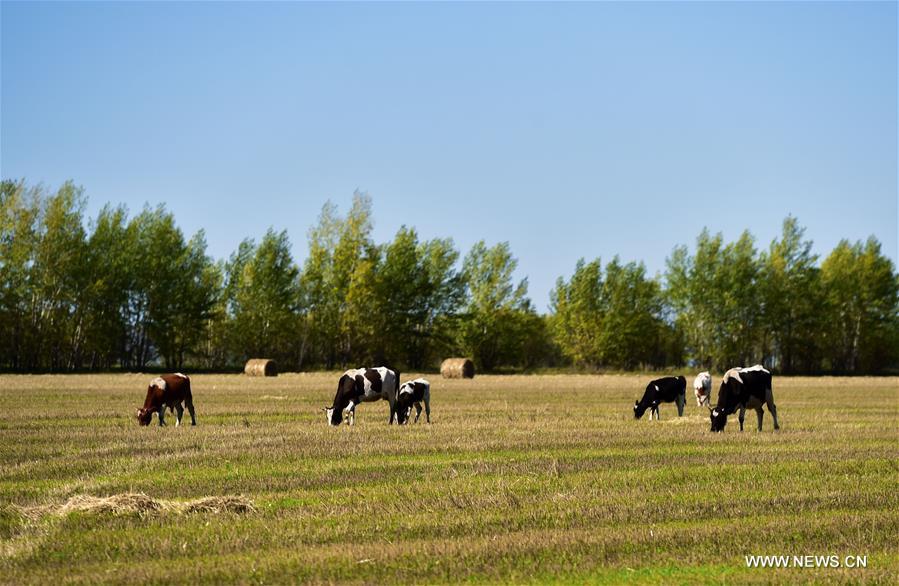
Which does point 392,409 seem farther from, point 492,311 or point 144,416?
point 492,311

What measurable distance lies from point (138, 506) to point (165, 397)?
13537 mm

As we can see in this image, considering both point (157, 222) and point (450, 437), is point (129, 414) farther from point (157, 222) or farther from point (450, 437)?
point (157, 222)

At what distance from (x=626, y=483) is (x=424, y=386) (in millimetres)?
14209

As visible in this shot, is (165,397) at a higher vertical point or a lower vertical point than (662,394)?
lower

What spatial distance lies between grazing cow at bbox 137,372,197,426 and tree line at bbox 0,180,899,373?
50.1 m

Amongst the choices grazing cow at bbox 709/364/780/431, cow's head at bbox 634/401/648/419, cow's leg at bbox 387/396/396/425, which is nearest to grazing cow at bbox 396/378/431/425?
cow's leg at bbox 387/396/396/425

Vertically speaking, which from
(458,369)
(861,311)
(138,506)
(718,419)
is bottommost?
(138,506)

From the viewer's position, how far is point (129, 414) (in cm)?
2892

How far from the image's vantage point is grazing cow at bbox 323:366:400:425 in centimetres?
2692

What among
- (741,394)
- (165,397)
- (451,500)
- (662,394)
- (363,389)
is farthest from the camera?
(662,394)

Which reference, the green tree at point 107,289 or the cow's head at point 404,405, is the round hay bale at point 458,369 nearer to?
the green tree at point 107,289

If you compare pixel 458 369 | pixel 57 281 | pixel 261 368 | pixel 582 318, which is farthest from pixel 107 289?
pixel 582 318

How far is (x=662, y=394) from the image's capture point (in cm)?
3181

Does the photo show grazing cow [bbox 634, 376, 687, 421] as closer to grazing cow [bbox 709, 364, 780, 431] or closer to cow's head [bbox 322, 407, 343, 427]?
grazing cow [bbox 709, 364, 780, 431]
